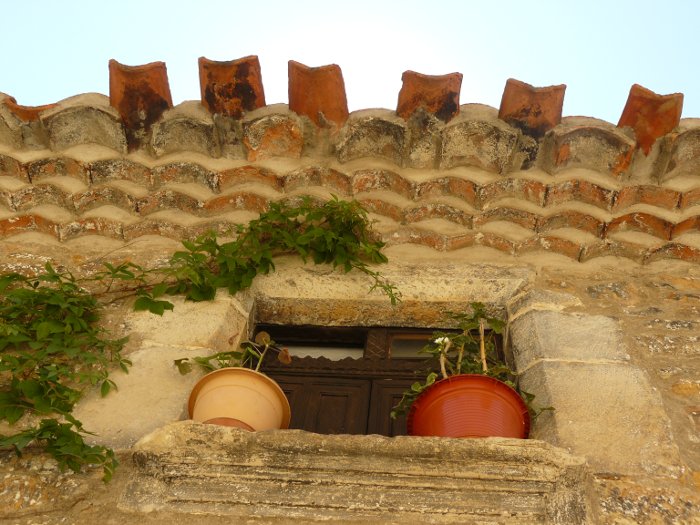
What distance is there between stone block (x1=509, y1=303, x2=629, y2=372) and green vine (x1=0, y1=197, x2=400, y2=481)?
0.52m

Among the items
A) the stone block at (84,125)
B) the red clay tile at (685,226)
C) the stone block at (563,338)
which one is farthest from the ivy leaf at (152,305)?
the red clay tile at (685,226)

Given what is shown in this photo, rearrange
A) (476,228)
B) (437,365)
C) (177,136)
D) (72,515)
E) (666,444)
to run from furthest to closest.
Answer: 1. (177,136)
2. (476,228)
3. (437,365)
4. (666,444)
5. (72,515)

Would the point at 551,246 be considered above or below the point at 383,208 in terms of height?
below

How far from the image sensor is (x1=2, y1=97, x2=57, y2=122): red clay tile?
164 inches

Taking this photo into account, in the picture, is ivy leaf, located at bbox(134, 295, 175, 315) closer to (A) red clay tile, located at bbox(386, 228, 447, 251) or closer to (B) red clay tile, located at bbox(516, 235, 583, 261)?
(A) red clay tile, located at bbox(386, 228, 447, 251)

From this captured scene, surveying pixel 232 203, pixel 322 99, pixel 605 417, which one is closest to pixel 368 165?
pixel 322 99

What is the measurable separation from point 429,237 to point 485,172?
1.54 feet

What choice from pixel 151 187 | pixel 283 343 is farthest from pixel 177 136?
pixel 283 343

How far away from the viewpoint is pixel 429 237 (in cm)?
381

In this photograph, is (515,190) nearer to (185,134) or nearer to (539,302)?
(539,302)

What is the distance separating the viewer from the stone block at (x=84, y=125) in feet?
13.5

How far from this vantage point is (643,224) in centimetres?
386

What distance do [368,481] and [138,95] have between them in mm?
2420

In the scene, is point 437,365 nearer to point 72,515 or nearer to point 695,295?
point 695,295
